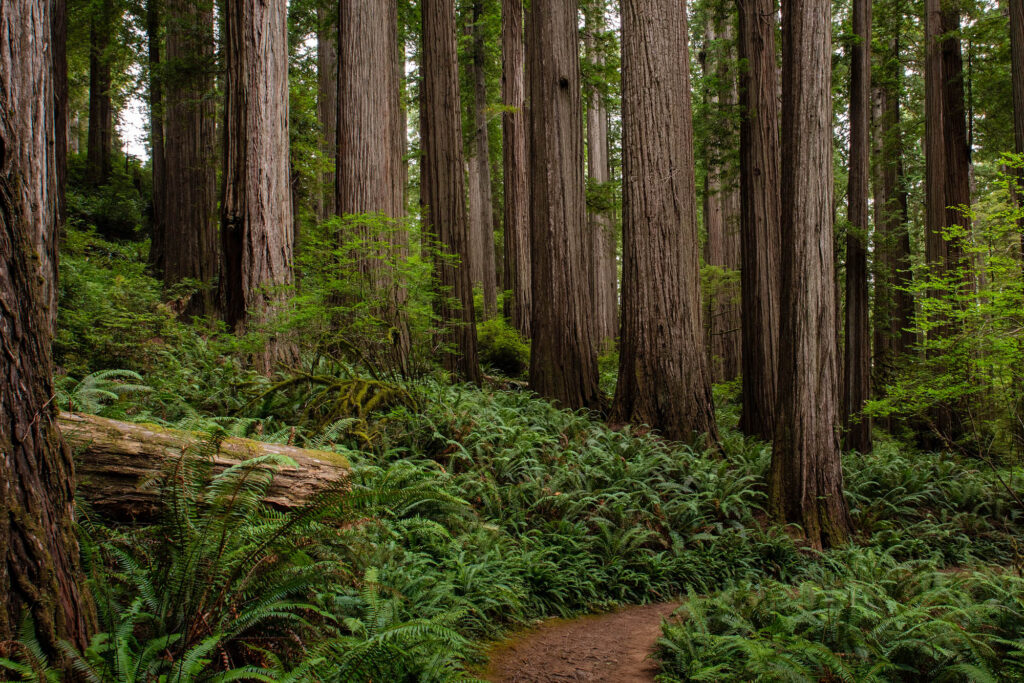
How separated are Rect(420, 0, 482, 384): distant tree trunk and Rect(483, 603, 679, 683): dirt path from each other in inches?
227

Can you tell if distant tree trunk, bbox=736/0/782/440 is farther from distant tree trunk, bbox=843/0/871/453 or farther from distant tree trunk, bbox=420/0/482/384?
distant tree trunk, bbox=420/0/482/384

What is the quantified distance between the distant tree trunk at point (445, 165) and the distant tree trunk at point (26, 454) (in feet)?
25.0

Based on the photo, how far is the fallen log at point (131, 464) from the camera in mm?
3023

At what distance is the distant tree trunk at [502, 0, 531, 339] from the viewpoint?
44.8 feet

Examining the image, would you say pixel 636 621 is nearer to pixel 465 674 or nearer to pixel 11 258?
pixel 465 674

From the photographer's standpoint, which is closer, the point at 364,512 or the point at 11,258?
the point at 11,258

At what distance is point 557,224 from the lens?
9.12 m

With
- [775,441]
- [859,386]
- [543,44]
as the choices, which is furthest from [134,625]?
[859,386]

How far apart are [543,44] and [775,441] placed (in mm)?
6852

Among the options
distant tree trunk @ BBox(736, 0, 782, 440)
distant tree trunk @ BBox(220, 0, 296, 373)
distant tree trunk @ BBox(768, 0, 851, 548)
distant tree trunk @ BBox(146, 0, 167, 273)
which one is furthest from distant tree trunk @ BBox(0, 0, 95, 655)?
distant tree trunk @ BBox(146, 0, 167, 273)

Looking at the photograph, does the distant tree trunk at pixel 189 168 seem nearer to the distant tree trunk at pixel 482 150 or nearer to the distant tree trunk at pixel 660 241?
the distant tree trunk at pixel 482 150

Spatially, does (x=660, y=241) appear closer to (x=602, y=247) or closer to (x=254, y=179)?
(x=254, y=179)

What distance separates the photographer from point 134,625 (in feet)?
8.05

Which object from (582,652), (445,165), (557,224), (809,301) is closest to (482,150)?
(445,165)
